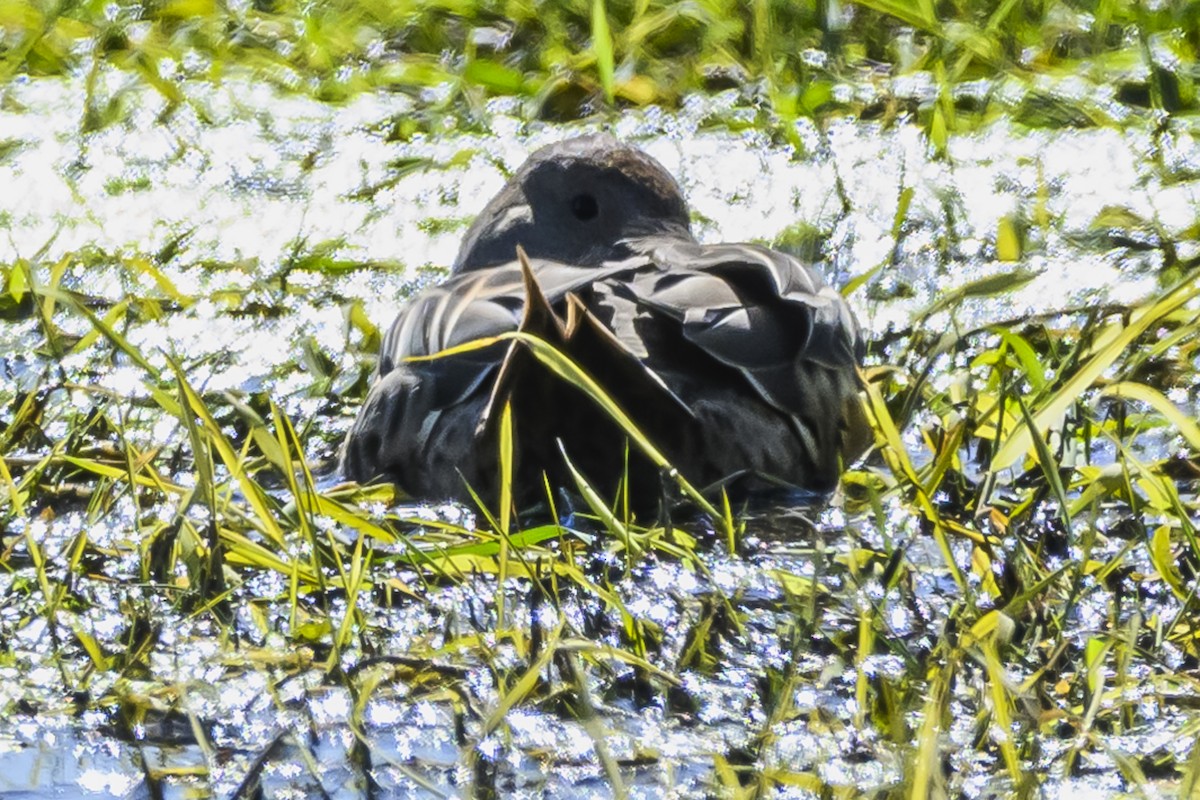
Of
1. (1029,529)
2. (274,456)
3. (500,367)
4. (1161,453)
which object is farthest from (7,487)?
(1161,453)

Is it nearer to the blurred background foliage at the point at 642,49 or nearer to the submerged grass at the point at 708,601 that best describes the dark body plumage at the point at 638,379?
the submerged grass at the point at 708,601

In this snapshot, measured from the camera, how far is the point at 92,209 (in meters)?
6.75

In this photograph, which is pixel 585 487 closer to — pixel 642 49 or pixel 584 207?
pixel 584 207

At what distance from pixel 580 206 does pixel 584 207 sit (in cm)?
1

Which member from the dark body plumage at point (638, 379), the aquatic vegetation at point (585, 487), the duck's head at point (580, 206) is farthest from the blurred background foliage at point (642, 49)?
the dark body plumage at point (638, 379)

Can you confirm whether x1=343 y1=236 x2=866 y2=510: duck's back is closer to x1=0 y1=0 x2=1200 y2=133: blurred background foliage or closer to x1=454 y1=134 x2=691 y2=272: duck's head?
x1=454 y1=134 x2=691 y2=272: duck's head

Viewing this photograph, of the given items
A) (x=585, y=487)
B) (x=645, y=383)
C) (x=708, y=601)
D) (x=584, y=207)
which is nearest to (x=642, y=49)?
(x=584, y=207)

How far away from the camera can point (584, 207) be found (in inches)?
218

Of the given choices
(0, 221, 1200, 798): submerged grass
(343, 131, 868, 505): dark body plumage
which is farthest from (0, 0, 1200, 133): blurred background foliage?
(0, 221, 1200, 798): submerged grass

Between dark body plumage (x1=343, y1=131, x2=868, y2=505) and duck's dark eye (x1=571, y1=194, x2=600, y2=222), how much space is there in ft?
1.63

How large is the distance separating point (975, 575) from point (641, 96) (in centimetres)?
397

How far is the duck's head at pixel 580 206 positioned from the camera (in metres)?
5.50

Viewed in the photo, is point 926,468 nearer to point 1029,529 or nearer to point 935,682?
point 1029,529

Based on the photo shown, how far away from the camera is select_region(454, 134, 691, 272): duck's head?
5496 mm
